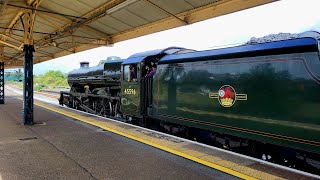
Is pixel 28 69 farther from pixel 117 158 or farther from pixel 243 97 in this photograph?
pixel 243 97

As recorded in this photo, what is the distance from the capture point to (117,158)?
629 centimetres

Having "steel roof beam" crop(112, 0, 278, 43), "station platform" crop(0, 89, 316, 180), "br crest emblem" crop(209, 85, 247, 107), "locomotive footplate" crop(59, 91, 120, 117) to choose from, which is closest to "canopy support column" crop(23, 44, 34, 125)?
"station platform" crop(0, 89, 316, 180)

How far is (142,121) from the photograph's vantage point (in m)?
10.9

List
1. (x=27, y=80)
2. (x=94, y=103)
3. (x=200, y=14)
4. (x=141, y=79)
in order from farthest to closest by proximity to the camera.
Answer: (x=94, y=103) < (x=27, y=80) < (x=141, y=79) < (x=200, y=14)

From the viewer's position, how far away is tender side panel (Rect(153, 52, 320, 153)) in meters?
5.23

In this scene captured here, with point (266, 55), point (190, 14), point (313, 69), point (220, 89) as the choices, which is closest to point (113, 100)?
point (190, 14)

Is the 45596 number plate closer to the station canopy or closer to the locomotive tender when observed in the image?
the locomotive tender

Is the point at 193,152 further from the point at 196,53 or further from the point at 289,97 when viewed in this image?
the point at 196,53

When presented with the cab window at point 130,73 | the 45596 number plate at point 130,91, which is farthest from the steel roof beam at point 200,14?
the 45596 number plate at point 130,91

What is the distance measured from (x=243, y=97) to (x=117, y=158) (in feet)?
9.87

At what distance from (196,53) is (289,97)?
3.16m

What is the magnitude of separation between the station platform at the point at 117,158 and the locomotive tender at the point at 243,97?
2.27ft

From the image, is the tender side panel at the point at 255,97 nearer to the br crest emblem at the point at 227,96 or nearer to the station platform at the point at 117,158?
the br crest emblem at the point at 227,96

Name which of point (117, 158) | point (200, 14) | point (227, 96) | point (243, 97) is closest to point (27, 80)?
point (117, 158)
